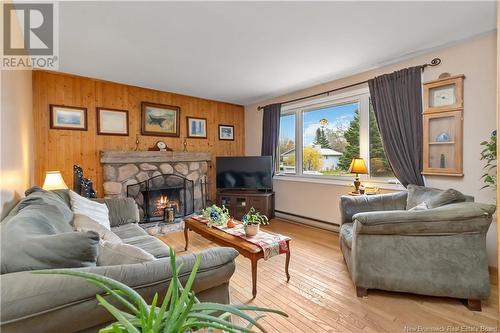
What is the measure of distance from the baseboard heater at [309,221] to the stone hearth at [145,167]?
5.48 feet

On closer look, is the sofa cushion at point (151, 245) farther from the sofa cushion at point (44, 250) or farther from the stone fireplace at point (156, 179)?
the stone fireplace at point (156, 179)

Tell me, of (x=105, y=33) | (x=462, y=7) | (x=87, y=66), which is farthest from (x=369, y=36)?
(x=87, y=66)

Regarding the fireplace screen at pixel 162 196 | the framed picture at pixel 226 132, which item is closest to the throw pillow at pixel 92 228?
the fireplace screen at pixel 162 196

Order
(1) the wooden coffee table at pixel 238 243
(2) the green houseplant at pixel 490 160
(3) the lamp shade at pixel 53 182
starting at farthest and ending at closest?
1. (3) the lamp shade at pixel 53 182
2. (2) the green houseplant at pixel 490 160
3. (1) the wooden coffee table at pixel 238 243

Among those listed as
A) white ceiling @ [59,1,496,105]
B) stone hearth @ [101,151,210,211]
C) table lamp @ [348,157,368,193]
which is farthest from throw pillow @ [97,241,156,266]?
stone hearth @ [101,151,210,211]

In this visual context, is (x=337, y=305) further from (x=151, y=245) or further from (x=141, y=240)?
(x=141, y=240)

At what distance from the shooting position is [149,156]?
4.16 m

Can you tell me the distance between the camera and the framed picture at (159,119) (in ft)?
13.9

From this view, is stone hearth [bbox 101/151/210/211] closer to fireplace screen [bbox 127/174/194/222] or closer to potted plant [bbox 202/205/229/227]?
fireplace screen [bbox 127/174/194/222]

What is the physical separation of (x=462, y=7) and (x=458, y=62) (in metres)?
0.81

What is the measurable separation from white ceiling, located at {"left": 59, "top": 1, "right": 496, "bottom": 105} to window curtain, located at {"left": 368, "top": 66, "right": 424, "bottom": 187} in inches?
12.0

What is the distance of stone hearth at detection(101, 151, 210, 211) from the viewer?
3.81m

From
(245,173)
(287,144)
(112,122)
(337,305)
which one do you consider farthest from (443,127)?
(112,122)

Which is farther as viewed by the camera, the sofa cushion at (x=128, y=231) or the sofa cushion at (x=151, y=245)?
the sofa cushion at (x=128, y=231)
